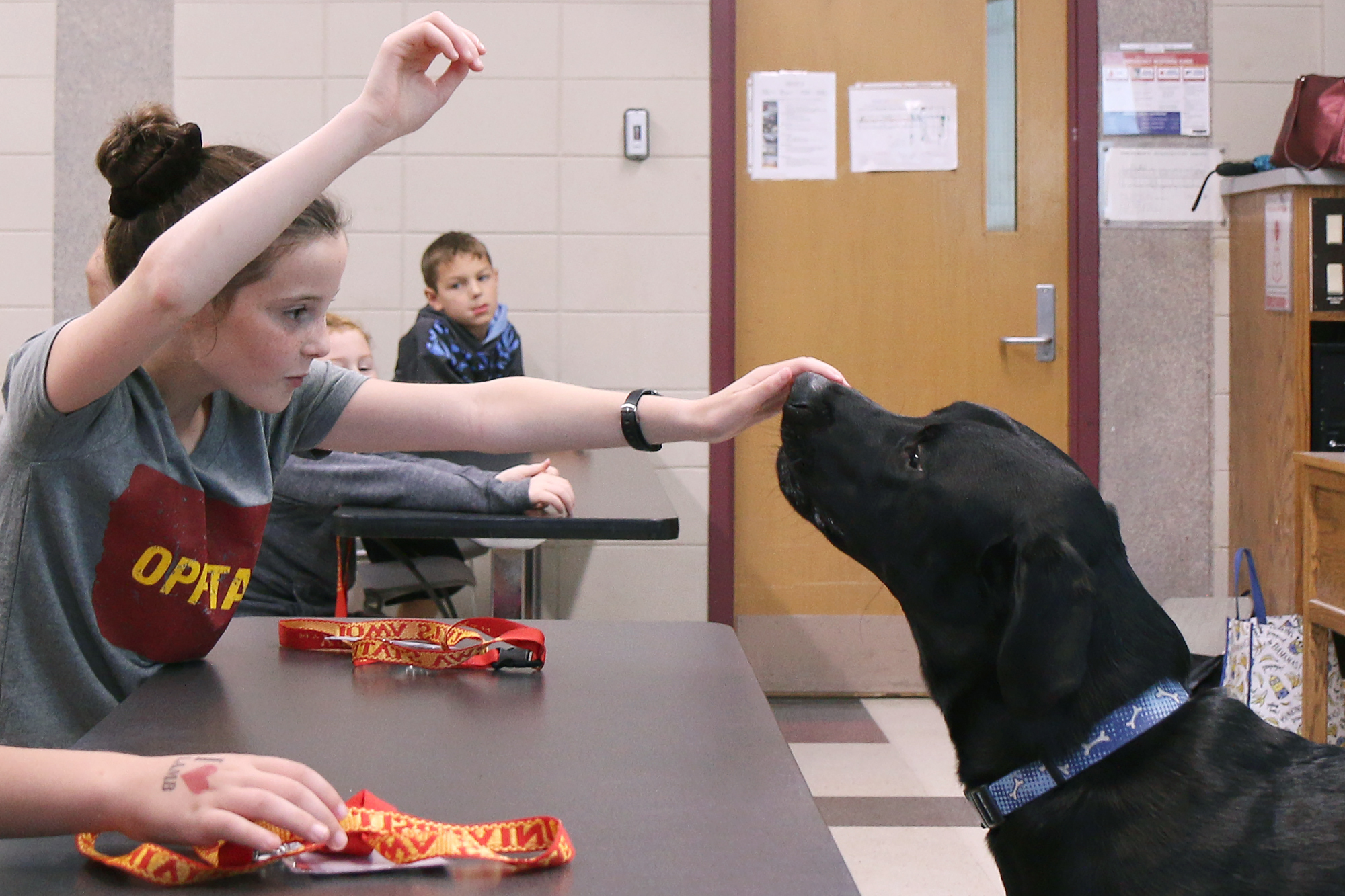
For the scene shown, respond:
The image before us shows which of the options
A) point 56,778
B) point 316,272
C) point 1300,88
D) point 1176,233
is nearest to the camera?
point 56,778

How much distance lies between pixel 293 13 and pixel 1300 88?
3.02m

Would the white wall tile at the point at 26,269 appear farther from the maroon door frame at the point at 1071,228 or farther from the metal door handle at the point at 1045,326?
the metal door handle at the point at 1045,326

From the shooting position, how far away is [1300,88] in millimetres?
3430

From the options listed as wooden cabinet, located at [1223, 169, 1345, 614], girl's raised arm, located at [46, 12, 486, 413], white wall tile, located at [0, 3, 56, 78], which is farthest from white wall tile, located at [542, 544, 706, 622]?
girl's raised arm, located at [46, 12, 486, 413]

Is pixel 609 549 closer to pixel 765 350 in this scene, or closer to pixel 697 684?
pixel 765 350

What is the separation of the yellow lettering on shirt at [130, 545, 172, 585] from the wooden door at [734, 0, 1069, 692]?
9.13 feet

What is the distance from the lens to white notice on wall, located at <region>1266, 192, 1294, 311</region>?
11.2 feet

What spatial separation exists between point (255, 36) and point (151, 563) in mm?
3139

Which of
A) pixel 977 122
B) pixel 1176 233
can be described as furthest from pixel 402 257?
pixel 1176 233

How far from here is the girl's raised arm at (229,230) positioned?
3.09ft

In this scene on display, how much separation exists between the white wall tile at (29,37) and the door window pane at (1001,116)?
9.69 feet

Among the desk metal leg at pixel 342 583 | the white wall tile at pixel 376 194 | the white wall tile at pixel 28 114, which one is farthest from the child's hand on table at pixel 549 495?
the white wall tile at pixel 28 114

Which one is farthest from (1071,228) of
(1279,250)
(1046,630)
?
(1046,630)

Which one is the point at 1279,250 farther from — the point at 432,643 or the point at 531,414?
the point at 432,643
